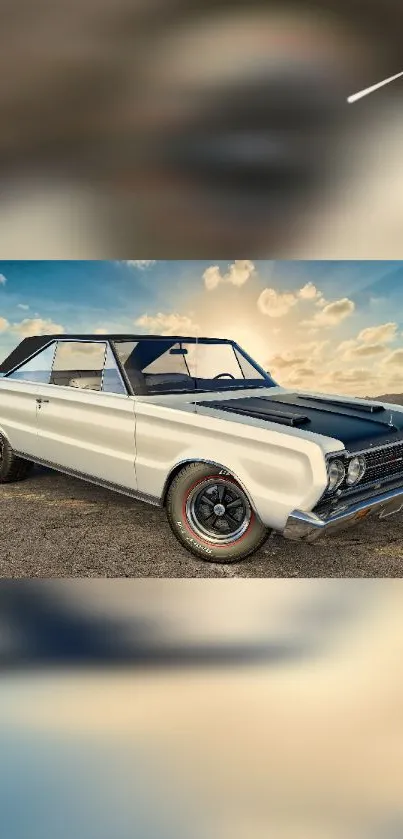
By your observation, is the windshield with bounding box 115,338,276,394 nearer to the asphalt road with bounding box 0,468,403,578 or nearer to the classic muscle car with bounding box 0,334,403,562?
the classic muscle car with bounding box 0,334,403,562

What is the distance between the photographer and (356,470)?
2.21 meters

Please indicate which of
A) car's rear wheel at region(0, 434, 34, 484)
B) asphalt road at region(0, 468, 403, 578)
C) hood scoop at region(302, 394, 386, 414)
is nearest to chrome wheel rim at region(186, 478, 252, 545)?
asphalt road at region(0, 468, 403, 578)

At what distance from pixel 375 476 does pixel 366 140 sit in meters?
1.67

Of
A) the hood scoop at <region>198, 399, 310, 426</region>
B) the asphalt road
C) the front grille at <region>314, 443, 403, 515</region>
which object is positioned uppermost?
the hood scoop at <region>198, 399, 310, 426</region>

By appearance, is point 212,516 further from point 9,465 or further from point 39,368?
point 9,465

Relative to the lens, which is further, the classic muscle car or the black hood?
the black hood

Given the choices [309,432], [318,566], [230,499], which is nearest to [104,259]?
[309,432]

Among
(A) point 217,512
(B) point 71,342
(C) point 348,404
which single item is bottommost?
(A) point 217,512

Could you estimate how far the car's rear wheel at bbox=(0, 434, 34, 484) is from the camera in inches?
140

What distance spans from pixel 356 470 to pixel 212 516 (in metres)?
0.68

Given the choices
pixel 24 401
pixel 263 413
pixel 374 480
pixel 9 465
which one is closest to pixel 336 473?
pixel 374 480

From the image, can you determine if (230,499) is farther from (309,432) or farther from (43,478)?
(43,478)

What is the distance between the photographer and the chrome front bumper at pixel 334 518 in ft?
6.68

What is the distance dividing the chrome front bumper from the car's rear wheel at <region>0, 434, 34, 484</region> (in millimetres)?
2115
